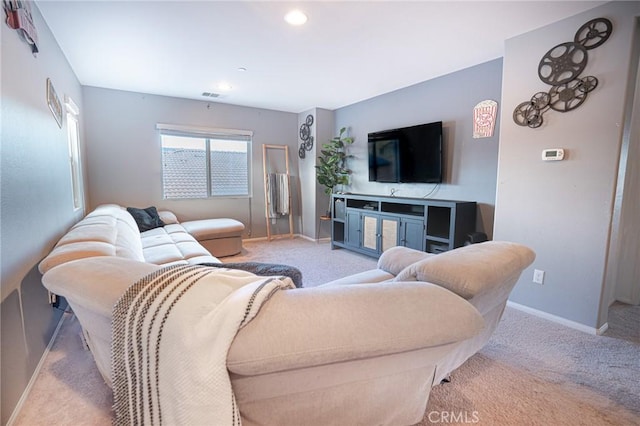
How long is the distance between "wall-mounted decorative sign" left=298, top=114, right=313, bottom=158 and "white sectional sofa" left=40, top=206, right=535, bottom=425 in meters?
4.35

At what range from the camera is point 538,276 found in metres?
2.49

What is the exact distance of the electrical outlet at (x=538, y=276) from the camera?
8.11 ft

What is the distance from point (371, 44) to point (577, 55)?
1.57m

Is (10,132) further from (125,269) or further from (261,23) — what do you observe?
(261,23)

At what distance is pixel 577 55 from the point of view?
220 cm

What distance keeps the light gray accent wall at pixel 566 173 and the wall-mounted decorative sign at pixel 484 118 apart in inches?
17.6

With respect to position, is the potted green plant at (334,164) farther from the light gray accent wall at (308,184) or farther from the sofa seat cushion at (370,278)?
the sofa seat cushion at (370,278)

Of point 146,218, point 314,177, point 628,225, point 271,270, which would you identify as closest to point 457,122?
point 628,225

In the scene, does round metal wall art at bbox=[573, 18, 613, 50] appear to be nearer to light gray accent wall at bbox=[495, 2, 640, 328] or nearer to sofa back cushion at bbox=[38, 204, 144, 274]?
light gray accent wall at bbox=[495, 2, 640, 328]

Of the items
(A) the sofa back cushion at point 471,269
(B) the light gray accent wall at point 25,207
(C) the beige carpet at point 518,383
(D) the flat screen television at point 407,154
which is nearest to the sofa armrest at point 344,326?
(A) the sofa back cushion at point 471,269

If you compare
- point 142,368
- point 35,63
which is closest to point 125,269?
point 142,368

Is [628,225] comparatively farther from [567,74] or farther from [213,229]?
[213,229]

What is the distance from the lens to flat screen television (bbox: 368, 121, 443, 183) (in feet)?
11.6

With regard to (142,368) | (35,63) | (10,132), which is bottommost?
(142,368)
